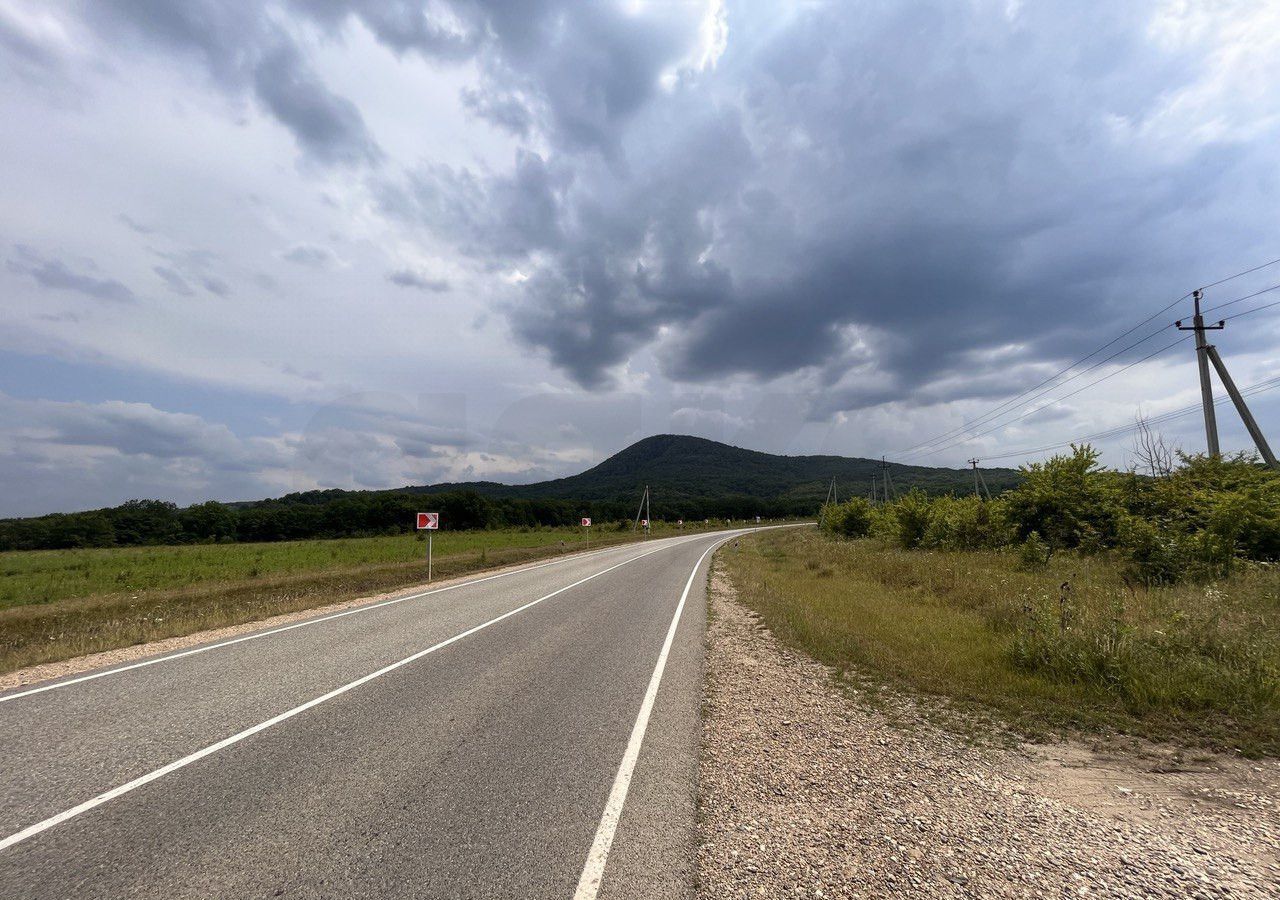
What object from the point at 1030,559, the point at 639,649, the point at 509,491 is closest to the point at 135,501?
the point at 639,649

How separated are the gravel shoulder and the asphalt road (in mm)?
493

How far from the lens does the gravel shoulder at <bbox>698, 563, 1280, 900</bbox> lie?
3004 mm

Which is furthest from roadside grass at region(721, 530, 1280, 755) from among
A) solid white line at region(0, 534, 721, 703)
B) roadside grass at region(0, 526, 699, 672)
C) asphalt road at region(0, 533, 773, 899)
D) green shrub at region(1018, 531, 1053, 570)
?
roadside grass at region(0, 526, 699, 672)

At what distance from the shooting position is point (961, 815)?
3.70 meters

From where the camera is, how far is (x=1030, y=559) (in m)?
16.3

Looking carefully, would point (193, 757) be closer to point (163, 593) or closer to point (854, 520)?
point (163, 593)

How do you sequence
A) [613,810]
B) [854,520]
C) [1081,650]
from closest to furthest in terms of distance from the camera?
1. [613,810]
2. [1081,650]
3. [854,520]

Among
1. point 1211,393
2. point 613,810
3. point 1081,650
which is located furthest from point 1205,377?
point 613,810

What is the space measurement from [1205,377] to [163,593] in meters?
36.2

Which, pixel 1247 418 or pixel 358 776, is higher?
pixel 1247 418

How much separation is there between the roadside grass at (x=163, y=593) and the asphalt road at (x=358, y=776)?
13.2 ft

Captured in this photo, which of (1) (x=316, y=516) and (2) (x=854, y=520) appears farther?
(1) (x=316, y=516)

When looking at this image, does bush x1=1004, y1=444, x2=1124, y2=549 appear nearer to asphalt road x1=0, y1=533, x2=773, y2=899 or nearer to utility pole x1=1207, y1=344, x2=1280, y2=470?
utility pole x1=1207, y1=344, x2=1280, y2=470

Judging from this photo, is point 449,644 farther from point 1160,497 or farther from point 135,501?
point 135,501
